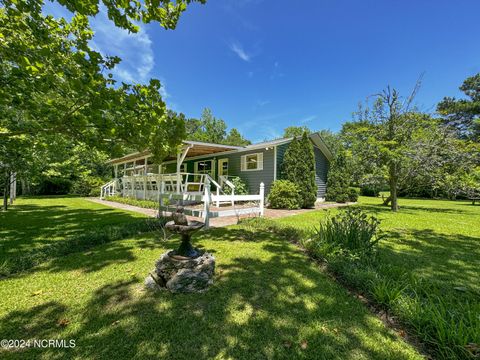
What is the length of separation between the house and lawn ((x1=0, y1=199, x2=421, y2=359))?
23.5ft

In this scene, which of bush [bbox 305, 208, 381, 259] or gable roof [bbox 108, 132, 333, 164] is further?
gable roof [bbox 108, 132, 333, 164]

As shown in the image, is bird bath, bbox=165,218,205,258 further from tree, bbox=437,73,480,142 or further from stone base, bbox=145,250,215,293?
tree, bbox=437,73,480,142

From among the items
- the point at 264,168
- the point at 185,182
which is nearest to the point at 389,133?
the point at 264,168

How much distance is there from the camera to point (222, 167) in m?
15.3

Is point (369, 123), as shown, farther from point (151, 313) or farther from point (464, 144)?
point (151, 313)

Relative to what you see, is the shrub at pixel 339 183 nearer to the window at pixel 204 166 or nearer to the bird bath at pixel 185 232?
the window at pixel 204 166

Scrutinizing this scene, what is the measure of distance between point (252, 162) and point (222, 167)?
2.60 m

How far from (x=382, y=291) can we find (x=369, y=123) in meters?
11.4

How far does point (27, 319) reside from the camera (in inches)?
89.4

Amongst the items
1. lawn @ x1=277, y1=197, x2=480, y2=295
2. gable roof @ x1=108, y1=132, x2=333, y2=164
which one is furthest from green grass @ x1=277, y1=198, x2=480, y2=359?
gable roof @ x1=108, y1=132, x2=333, y2=164

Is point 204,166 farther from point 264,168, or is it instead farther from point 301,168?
point 301,168

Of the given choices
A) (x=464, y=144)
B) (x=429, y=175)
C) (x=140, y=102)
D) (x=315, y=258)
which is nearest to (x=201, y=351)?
(x=315, y=258)

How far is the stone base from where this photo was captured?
2.88m

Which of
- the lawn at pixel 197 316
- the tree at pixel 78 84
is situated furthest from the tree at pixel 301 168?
the tree at pixel 78 84
